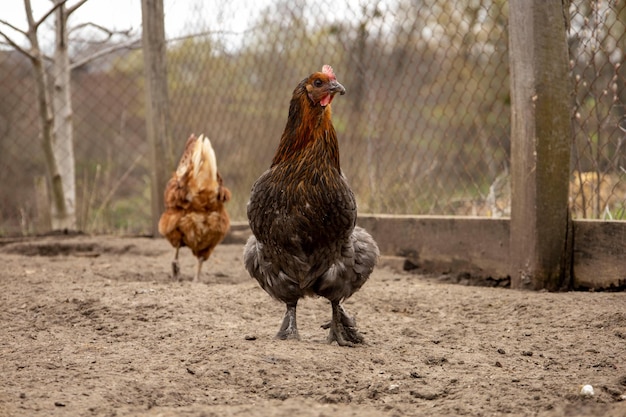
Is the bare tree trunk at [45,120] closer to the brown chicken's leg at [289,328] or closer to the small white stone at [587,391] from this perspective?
the brown chicken's leg at [289,328]

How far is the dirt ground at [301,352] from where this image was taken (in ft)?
7.07

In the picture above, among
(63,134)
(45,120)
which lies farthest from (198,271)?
(63,134)

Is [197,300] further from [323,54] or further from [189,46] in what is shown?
[189,46]

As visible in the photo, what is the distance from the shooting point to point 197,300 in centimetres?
378

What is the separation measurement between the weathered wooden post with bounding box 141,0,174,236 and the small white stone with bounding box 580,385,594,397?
4990 millimetres

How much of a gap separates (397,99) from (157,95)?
2.52 metres

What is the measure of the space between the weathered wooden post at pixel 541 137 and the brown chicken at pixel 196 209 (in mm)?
2204

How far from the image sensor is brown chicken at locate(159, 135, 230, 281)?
195 inches

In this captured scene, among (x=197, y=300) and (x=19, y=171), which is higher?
(x=19, y=171)

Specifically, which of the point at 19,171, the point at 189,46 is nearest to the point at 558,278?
the point at 189,46

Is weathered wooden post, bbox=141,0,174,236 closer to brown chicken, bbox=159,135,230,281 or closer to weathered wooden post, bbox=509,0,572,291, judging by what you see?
brown chicken, bbox=159,135,230,281

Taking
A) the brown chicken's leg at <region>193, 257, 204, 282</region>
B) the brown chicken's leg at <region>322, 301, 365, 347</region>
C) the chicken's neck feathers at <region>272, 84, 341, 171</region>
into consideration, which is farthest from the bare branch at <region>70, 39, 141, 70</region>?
the brown chicken's leg at <region>322, 301, 365, 347</region>

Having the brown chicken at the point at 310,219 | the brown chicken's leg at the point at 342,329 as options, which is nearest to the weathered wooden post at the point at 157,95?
the brown chicken at the point at 310,219

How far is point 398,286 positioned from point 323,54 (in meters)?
2.21
